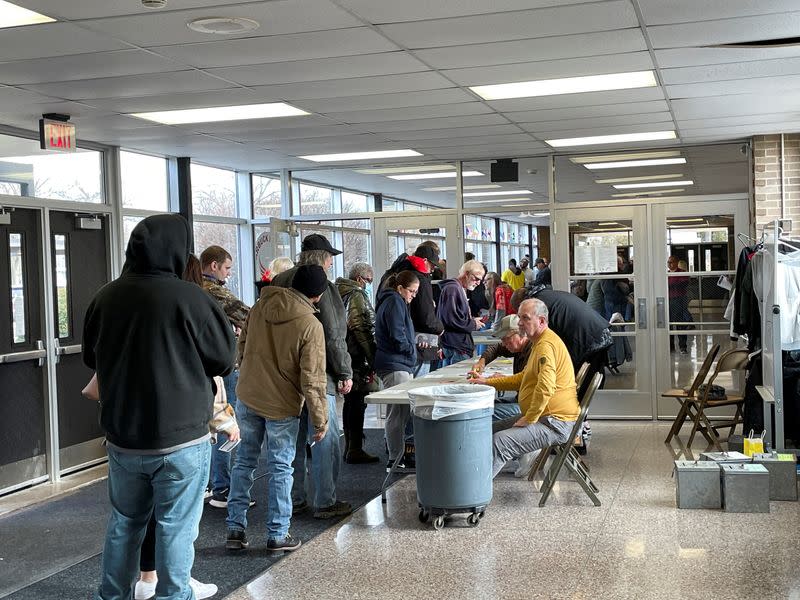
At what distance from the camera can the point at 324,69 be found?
5.32 m

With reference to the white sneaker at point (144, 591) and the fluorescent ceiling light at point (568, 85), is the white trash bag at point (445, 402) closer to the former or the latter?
the white sneaker at point (144, 591)

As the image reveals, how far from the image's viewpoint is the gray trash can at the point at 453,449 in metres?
5.23

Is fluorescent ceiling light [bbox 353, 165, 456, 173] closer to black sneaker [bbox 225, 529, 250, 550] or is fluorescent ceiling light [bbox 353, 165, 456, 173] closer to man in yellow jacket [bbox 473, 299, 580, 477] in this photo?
man in yellow jacket [bbox 473, 299, 580, 477]

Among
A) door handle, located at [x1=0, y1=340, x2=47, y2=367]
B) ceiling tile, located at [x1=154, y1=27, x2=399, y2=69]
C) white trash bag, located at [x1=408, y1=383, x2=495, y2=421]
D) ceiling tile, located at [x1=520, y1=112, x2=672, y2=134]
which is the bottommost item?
white trash bag, located at [x1=408, y1=383, x2=495, y2=421]

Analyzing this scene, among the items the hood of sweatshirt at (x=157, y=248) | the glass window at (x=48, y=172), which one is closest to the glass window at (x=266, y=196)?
the glass window at (x=48, y=172)

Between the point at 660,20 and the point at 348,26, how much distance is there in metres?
1.48

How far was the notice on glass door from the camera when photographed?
30.7 feet

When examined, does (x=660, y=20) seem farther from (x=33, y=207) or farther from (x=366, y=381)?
(x=33, y=207)

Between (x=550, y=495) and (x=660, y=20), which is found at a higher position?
(x=660, y=20)

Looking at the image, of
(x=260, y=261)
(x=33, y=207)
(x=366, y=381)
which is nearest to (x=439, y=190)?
(x=260, y=261)

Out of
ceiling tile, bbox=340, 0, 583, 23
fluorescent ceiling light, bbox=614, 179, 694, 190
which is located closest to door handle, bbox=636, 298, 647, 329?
fluorescent ceiling light, bbox=614, 179, 694, 190

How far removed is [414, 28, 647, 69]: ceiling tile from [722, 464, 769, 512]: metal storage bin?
2.51 metres

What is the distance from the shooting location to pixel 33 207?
23.3ft

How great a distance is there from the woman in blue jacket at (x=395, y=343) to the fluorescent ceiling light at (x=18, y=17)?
314 centimetres
